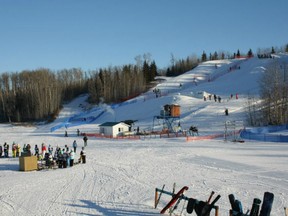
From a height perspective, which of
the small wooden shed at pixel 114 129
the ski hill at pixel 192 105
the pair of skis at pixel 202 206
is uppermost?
the ski hill at pixel 192 105

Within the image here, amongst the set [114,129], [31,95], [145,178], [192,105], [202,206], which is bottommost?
[145,178]

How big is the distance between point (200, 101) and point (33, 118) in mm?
41766

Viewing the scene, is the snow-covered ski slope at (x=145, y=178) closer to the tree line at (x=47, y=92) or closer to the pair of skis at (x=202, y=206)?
the pair of skis at (x=202, y=206)

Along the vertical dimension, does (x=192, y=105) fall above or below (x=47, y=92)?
below

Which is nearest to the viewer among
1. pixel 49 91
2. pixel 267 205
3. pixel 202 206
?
pixel 267 205

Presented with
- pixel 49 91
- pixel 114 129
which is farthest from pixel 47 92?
pixel 114 129

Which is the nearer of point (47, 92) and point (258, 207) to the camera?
point (258, 207)

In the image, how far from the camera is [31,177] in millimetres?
18844

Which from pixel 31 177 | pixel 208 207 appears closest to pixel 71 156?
pixel 31 177

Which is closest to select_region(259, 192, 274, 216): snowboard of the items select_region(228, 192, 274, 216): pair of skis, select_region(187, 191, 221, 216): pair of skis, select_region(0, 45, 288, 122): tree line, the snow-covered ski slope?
select_region(228, 192, 274, 216): pair of skis

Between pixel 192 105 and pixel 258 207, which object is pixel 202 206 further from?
pixel 192 105

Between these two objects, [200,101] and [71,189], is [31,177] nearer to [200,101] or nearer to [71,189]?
[71,189]

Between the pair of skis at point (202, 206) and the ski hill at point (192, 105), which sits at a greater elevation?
the ski hill at point (192, 105)

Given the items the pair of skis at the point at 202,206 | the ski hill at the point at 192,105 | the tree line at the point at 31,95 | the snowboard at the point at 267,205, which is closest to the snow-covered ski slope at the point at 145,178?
the pair of skis at the point at 202,206
